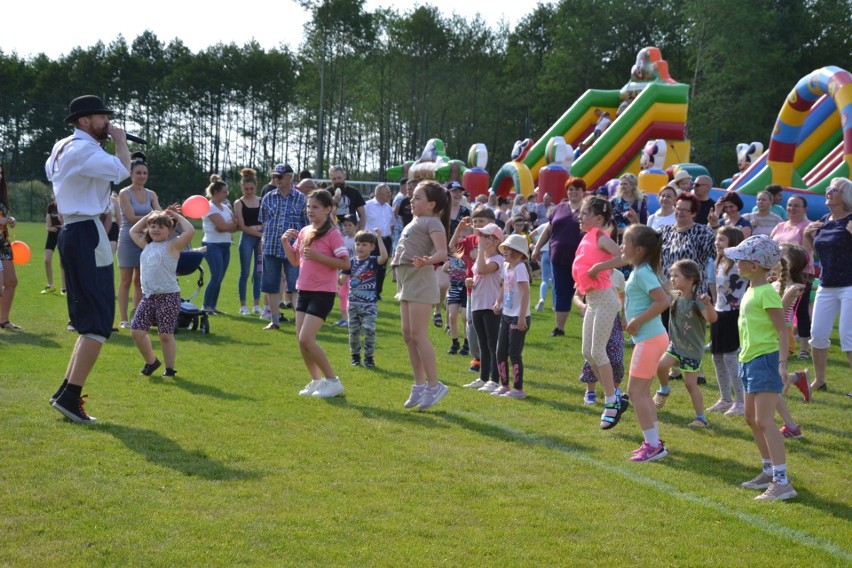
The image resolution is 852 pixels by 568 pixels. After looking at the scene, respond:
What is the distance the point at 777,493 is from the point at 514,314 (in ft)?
11.0

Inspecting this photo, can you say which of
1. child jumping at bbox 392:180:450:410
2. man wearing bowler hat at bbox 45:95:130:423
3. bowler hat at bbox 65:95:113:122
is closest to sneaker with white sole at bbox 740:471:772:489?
child jumping at bbox 392:180:450:410

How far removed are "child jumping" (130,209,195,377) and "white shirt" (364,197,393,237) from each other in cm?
599

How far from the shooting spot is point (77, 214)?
6738mm

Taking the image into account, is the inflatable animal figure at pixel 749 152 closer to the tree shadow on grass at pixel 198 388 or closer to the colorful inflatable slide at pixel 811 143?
the colorful inflatable slide at pixel 811 143

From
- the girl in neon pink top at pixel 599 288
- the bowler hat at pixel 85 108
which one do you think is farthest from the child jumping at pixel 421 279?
the bowler hat at pixel 85 108

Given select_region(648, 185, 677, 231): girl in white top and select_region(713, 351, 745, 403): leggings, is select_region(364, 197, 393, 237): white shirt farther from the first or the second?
select_region(713, 351, 745, 403): leggings

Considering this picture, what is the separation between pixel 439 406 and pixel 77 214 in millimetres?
3218

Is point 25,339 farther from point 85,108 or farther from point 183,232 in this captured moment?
point 85,108

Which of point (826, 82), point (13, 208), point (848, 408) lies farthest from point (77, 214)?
point (13, 208)

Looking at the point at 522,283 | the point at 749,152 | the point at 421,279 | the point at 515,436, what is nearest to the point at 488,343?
the point at 522,283

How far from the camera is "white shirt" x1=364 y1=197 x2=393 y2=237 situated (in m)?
15.2

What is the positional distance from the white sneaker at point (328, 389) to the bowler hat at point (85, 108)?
281 centimetres

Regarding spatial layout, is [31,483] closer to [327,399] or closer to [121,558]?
[121,558]

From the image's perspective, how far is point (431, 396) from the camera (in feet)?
25.5
